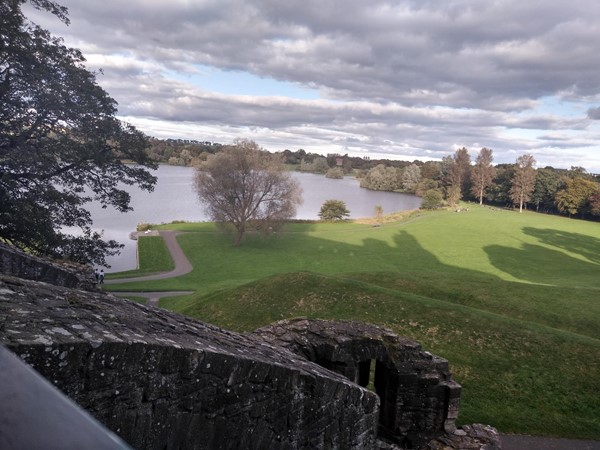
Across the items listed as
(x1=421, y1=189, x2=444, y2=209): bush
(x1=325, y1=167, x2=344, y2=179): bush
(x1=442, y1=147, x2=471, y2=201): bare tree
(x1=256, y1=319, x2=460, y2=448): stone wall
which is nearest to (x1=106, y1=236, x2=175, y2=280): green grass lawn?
(x1=256, y1=319, x2=460, y2=448): stone wall

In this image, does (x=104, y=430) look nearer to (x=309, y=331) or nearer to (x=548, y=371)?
(x=309, y=331)

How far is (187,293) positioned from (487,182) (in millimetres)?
97767

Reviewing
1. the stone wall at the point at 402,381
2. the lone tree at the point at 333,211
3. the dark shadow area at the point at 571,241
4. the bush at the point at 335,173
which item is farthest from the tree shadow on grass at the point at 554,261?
the bush at the point at 335,173

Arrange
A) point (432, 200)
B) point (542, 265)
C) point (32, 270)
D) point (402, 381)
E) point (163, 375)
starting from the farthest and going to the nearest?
1. point (432, 200)
2. point (542, 265)
3. point (402, 381)
4. point (32, 270)
5. point (163, 375)

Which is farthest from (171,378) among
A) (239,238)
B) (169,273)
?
(239,238)

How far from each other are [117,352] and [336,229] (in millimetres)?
56131

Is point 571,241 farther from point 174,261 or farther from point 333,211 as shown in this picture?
point 174,261

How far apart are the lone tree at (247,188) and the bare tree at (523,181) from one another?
220ft

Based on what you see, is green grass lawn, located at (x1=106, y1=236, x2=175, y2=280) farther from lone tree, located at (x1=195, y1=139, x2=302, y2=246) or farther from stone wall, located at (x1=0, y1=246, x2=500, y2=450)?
stone wall, located at (x1=0, y1=246, x2=500, y2=450)

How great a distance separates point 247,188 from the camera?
46219 millimetres

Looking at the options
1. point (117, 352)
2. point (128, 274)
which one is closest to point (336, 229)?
point (128, 274)

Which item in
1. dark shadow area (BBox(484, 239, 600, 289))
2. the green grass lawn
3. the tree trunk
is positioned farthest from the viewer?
the tree trunk

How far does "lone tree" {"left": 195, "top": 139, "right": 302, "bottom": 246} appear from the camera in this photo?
149ft

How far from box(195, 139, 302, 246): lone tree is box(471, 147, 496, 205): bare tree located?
75760 millimetres
